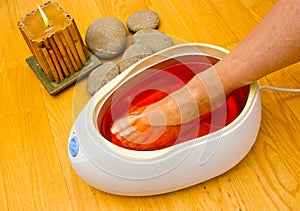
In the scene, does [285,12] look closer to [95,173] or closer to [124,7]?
[95,173]

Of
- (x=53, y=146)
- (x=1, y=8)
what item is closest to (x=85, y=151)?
(x=53, y=146)

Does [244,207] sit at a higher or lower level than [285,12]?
lower

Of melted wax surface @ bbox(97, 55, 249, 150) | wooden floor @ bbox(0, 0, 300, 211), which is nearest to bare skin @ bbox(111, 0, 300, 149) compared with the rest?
melted wax surface @ bbox(97, 55, 249, 150)

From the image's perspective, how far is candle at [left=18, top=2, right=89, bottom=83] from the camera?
2.48ft

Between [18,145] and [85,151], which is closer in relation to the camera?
[85,151]

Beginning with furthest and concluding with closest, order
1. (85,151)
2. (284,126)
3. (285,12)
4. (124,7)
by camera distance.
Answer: (124,7) → (284,126) → (85,151) → (285,12)

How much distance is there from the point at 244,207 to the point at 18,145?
1.50ft

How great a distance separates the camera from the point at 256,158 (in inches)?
28.1

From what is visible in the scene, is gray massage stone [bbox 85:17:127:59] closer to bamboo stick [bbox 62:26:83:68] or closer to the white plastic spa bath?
bamboo stick [bbox 62:26:83:68]

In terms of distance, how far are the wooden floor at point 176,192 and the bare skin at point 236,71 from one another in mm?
124

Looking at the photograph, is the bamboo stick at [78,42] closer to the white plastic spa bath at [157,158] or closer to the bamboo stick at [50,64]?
the bamboo stick at [50,64]

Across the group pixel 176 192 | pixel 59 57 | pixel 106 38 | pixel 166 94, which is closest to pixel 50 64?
pixel 59 57

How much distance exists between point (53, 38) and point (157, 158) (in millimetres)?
329

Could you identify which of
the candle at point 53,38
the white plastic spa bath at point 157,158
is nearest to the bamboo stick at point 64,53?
the candle at point 53,38
